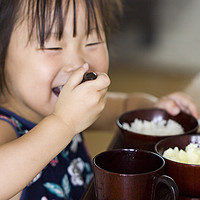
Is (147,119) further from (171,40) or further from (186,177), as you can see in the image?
(171,40)

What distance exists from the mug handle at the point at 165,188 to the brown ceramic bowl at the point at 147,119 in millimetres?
190

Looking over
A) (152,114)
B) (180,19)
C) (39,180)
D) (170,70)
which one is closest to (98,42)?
(152,114)

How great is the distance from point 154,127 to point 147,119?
→ 0.16 feet

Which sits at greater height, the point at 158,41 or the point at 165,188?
the point at 165,188

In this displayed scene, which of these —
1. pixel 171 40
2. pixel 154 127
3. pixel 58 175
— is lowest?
pixel 171 40

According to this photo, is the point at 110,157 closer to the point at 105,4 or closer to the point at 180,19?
the point at 105,4

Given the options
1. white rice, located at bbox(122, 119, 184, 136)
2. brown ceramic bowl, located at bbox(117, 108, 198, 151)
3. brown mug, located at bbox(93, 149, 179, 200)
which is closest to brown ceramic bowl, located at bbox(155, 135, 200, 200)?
brown mug, located at bbox(93, 149, 179, 200)

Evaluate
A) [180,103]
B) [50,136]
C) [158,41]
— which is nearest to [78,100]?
[50,136]

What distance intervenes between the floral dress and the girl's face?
0.23ft

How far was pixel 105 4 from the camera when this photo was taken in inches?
42.9

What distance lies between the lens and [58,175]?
3.22 feet

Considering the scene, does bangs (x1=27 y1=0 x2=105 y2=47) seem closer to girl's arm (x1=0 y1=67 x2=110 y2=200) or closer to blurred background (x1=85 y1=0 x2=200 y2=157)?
girl's arm (x1=0 y1=67 x2=110 y2=200)

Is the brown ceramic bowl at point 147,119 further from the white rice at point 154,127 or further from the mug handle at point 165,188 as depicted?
the mug handle at point 165,188

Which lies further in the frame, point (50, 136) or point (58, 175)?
point (58, 175)
